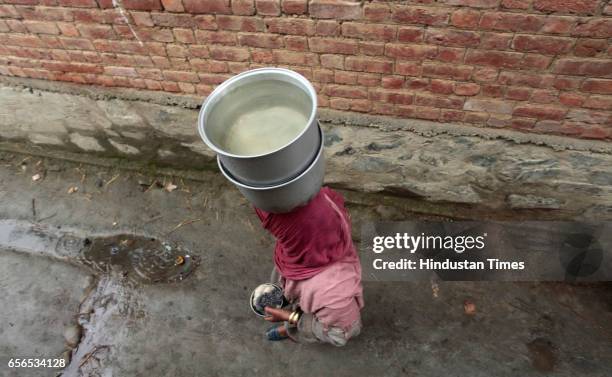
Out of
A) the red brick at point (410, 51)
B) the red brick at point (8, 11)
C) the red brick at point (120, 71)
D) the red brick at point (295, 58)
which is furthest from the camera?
the red brick at point (120, 71)

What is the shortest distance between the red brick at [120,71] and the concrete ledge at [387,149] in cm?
15

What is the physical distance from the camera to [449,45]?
209cm

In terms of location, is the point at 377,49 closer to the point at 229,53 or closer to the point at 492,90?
the point at 492,90

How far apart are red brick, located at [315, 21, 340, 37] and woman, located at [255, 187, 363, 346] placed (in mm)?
857

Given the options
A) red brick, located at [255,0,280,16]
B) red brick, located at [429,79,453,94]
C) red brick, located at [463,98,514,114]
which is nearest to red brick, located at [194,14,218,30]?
red brick, located at [255,0,280,16]

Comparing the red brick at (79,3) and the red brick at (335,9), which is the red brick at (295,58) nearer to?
the red brick at (335,9)

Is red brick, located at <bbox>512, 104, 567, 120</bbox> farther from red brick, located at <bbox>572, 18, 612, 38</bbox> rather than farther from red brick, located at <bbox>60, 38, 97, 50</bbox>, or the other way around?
red brick, located at <bbox>60, 38, 97, 50</bbox>

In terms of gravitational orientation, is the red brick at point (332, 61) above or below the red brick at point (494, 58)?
below

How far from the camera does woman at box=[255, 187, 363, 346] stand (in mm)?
1692

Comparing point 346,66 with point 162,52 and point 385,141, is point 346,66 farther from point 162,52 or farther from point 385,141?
point 162,52

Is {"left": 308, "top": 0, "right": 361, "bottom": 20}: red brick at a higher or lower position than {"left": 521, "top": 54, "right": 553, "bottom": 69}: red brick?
higher

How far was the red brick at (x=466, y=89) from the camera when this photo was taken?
88.5 inches

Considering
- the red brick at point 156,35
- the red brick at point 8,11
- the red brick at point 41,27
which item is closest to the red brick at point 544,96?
the red brick at point 156,35

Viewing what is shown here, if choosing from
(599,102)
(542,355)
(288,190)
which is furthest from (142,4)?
(542,355)
